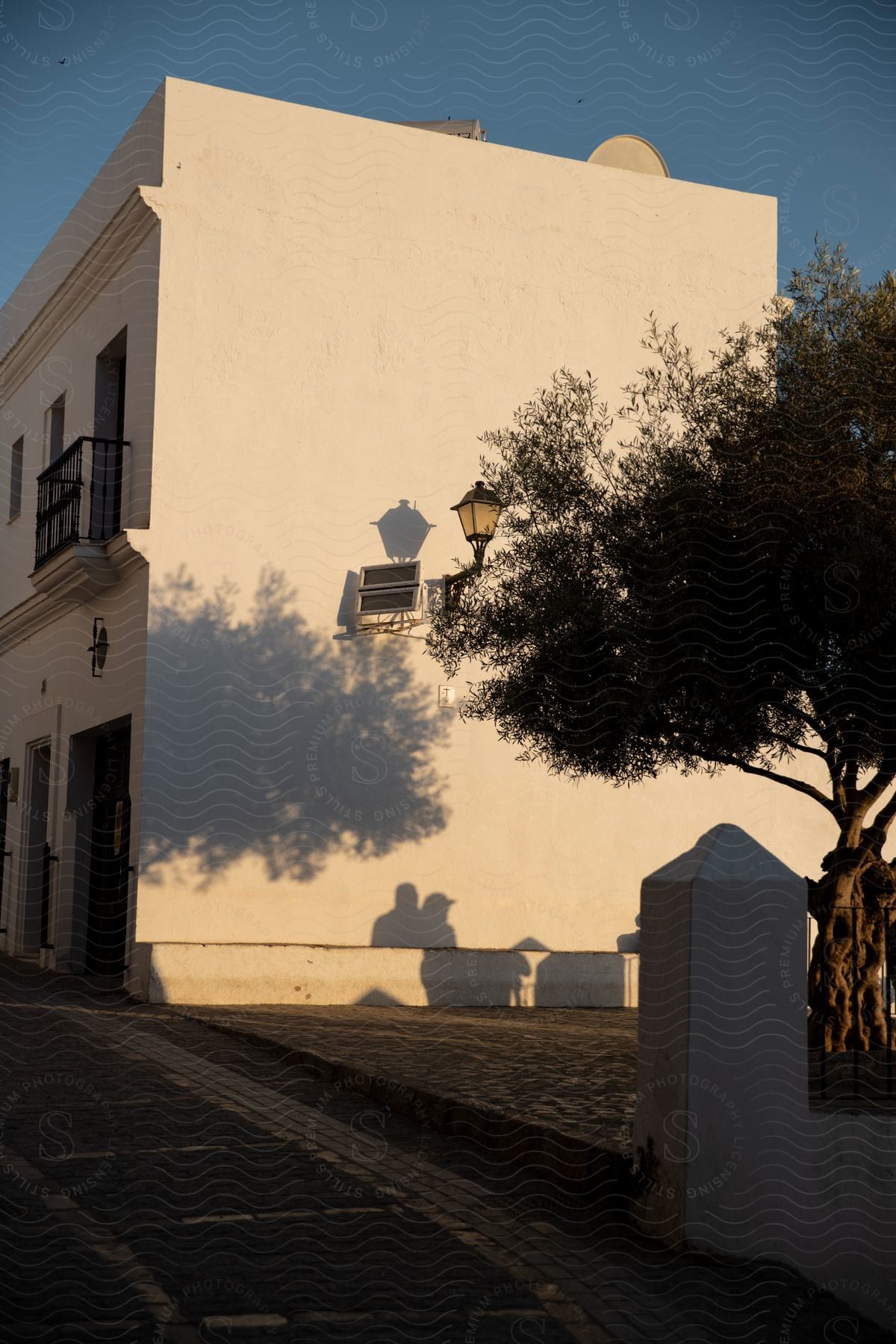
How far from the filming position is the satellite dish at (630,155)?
1667cm

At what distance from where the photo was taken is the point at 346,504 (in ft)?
46.1

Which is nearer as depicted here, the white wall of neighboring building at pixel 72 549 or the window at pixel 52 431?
the white wall of neighboring building at pixel 72 549

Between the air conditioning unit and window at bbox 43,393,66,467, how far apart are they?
6.05 metres

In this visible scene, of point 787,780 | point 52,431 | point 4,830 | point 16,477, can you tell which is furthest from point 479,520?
point 4,830

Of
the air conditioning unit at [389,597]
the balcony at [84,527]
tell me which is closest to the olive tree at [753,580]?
the air conditioning unit at [389,597]

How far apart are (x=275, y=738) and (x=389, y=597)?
1789 millimetres

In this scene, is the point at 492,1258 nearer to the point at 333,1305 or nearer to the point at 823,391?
the point at 333,1305

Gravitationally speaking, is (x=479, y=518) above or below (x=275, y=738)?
above

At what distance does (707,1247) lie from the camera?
17.0 ft

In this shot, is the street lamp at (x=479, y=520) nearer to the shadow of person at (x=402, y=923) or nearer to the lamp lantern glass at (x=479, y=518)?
the lamp lantern glass at (x=479, y=518)

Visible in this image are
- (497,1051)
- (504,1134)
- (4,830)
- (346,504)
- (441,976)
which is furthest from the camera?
(4,830)

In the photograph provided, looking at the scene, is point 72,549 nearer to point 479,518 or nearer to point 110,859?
point 110,859

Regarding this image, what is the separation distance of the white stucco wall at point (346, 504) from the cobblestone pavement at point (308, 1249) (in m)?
5.84

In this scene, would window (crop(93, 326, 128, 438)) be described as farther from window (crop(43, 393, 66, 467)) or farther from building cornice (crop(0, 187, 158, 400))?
window (crop(43, 393, 66, 467))
